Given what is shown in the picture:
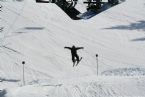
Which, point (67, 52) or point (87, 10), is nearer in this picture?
point (67, 52)

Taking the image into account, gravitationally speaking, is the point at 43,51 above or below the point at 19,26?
below

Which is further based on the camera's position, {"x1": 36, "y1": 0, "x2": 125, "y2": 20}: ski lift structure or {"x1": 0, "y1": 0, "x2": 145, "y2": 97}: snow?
{"x1": 36, "y1": 0, "x2": 125, "y2": 20}: ski lift structure

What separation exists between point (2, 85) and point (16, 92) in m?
7.88

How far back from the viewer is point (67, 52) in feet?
114

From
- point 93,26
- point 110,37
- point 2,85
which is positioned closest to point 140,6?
point 93,26

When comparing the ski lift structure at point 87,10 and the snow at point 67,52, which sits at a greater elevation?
the ski lift structure at point 87,10

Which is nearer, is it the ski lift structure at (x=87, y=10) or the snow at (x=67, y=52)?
the snow at (x=67, y=52)

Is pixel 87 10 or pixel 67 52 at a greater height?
pixel 87 10

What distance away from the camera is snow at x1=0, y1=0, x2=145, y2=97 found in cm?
1858

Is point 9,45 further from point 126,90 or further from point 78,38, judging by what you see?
point 126,90

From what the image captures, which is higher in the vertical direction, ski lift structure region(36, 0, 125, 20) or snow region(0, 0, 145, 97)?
ski lift structure region(36, 0, 125, 20)

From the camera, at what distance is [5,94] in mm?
17969

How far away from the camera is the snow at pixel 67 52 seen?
1858 cm

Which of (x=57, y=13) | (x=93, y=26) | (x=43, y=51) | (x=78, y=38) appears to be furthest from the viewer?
(x=57, y=13)
